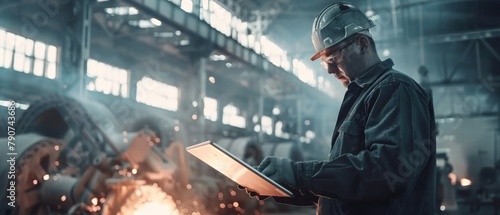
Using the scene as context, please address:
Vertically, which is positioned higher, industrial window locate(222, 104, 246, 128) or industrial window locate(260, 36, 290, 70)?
industrial window locate(260, 36, 290, 70)

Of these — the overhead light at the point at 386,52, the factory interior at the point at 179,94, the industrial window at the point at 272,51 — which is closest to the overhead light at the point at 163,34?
the factory interior at the point at 179,94

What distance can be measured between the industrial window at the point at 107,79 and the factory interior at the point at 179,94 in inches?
1.9

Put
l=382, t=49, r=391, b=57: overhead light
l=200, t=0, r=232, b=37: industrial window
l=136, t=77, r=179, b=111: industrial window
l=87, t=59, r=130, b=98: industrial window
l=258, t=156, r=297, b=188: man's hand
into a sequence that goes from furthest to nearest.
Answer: l=382, t=49, r=391, b=57: overhead light, l=136, t=77, r=179, b=111: industrial window, l=200, t=0, r=232, b=37: industrial window, l=87, t=59, r=130, b=98: industrial window, l=258, t=156, r=297, b=188: man's hand

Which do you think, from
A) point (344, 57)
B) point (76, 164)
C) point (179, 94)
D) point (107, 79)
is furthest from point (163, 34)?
point (344, 57)

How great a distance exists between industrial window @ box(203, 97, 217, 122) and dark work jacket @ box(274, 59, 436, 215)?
18141 millimetres

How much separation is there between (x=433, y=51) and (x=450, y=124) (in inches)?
290

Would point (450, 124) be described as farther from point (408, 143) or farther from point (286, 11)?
point (408, 143)

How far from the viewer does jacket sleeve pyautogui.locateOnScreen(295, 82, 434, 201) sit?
140 centimetres

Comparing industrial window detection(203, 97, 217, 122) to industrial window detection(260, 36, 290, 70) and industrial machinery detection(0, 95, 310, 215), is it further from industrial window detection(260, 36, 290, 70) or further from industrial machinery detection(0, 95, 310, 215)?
industrial machinery detection(0, 95, 310, 215)

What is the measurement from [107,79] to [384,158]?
13.8 m

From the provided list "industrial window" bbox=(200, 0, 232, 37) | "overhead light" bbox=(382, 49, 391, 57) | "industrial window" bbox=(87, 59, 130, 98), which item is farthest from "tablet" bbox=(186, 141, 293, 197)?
"overhead light" bbox=(382, 49, 391, 57)

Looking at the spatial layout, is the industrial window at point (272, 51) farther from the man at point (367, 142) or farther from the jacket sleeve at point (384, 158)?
the jacket sleeve at point (384, 158)

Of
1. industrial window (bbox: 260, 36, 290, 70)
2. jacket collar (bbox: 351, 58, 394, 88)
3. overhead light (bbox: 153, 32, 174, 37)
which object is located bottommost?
jacket collar (bbox: 351, 58, 394, 88)

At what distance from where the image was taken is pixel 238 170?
158 cm
